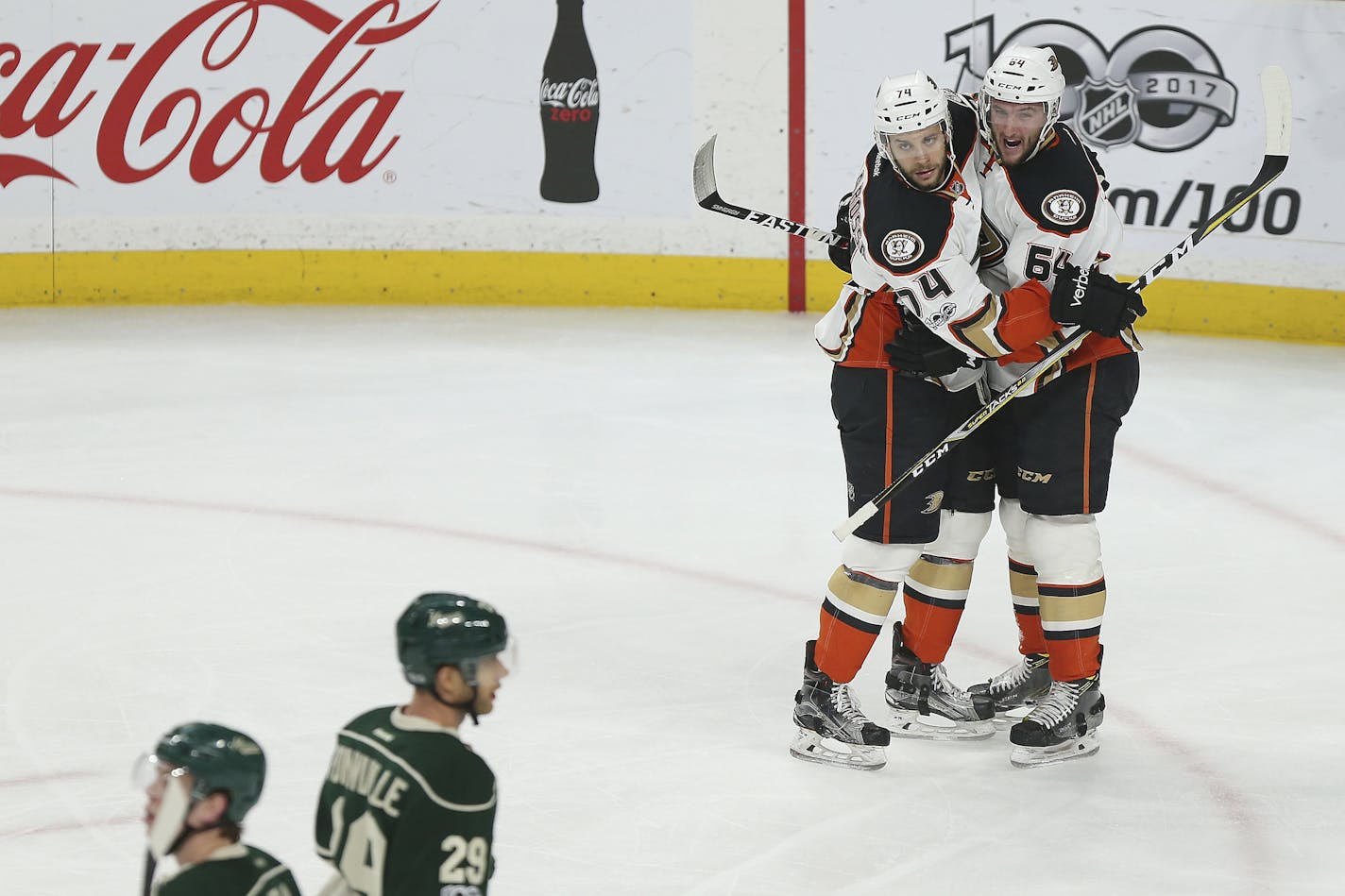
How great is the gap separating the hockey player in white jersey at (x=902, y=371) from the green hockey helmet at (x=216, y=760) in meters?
1.65

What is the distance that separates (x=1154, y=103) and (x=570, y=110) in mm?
2384

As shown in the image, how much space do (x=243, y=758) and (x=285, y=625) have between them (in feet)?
7.75

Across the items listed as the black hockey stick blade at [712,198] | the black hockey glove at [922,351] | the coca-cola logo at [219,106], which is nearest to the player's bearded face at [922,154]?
the black hockey glove at [922,351]

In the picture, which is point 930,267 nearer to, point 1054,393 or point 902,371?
point 902,371

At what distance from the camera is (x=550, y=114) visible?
25.2ft

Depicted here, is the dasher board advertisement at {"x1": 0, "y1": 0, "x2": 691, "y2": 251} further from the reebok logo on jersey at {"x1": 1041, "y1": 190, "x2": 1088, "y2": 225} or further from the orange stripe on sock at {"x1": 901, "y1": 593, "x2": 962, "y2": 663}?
the reebok logo on jersey at {"x1": 1041, "y1": 190, "x2": 1088, "y2": 225}

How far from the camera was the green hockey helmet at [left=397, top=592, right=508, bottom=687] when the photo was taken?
1.66 metres

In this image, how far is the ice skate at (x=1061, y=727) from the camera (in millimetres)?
3188

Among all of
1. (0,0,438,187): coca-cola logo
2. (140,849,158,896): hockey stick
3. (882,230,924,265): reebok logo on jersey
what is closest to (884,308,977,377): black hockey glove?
(882,230,924,265): reebok logo on jersey

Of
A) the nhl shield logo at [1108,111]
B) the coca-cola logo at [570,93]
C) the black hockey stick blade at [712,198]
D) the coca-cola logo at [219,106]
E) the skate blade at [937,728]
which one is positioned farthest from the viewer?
the coca-cola logo at [570,93]

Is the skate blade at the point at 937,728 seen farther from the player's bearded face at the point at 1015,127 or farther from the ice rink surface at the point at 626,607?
the player's bearded face at the point at 1015,127

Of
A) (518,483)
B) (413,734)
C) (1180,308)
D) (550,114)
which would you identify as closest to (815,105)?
(550,114)

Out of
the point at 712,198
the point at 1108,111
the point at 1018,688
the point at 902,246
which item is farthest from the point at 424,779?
the point at 1108,111

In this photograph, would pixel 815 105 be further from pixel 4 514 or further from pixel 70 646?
pixel 70 646
